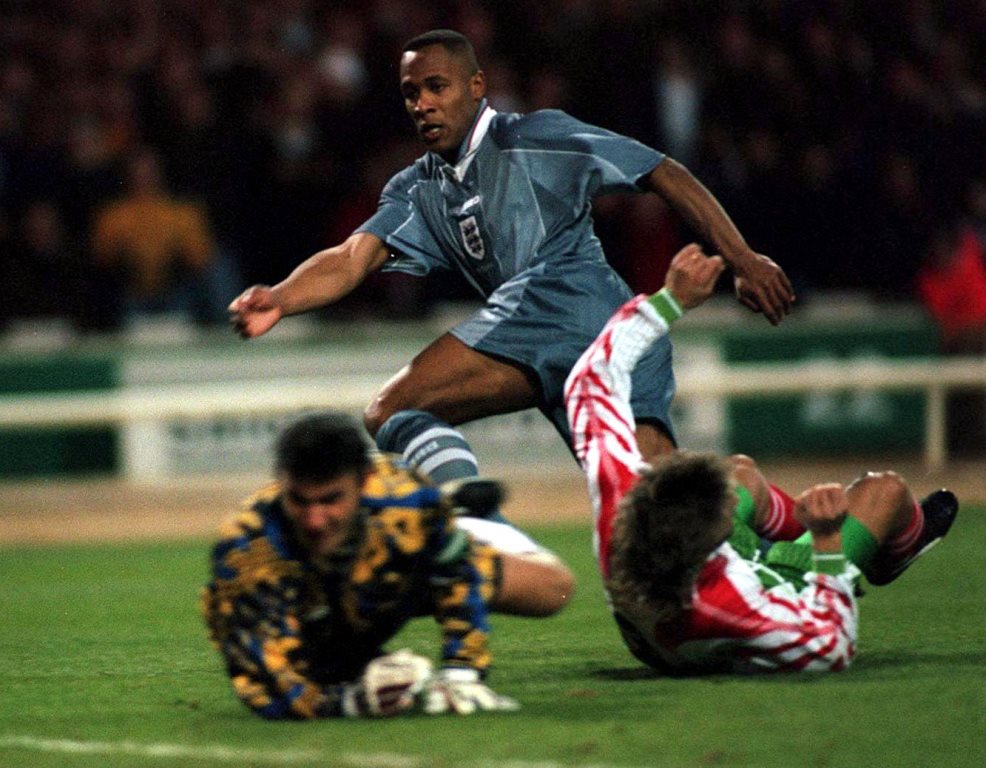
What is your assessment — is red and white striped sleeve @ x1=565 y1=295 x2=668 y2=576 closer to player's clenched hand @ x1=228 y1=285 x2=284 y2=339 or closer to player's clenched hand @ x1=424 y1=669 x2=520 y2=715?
player's clenched hand @ x1=424 y1=669 x2=520 y2=715

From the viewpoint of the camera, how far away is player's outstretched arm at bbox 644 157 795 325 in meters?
6.22

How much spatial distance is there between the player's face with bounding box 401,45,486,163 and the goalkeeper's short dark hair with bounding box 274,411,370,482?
2166 mm

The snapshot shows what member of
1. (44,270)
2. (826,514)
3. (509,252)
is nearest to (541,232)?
(509,252)

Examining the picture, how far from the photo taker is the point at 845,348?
1481 cm

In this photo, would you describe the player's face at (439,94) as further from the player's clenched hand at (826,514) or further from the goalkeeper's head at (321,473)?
the goalkeeper's head at (321,473)

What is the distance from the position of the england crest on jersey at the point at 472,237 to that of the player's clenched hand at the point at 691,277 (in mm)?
1372

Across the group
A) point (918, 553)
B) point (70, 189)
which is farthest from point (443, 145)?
point (70, 189)

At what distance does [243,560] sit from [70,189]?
8.99 m

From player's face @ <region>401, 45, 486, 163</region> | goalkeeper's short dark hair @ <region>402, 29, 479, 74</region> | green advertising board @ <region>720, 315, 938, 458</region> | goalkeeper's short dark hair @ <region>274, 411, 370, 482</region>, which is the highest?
goalkeeper's short dark hair @ <region>402, 29, 479, 74</region>

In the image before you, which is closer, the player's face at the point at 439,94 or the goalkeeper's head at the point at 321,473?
the goalkeeper's head at the point at 321,473

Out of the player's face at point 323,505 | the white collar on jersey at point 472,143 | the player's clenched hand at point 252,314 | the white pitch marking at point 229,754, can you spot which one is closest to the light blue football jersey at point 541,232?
the white collar on jersey at point 472,143

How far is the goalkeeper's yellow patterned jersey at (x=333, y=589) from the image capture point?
4938mm

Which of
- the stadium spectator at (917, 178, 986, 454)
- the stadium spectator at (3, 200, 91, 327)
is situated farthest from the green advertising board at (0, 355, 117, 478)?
the stadium spectator at (917, 178, 986, 454)

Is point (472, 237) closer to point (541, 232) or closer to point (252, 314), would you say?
point (541, 232)
